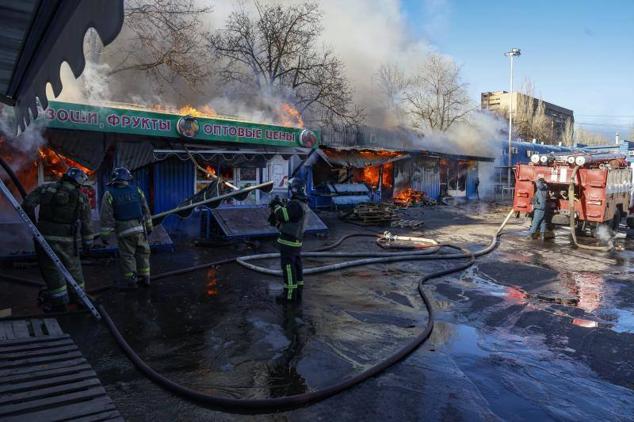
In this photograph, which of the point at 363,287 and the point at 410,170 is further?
the point at 410,170

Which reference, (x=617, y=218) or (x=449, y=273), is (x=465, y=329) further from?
(x=617, y=218)

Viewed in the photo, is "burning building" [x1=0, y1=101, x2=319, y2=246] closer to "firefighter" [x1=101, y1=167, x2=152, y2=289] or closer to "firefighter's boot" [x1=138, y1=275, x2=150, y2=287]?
"firefighter" [x1=101, y1=167, x2=152, y2=289]

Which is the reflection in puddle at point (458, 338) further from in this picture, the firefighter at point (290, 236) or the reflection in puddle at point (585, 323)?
the firefighter at point (290, 236)

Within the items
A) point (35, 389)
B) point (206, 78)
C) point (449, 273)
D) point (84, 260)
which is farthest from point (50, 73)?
point (206, 78)

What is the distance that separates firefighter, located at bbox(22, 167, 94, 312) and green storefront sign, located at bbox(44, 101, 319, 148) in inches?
174

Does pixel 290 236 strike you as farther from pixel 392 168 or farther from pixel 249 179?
pixel 392 168

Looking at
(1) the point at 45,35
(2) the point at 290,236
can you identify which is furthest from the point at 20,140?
(1) the point at 45,35

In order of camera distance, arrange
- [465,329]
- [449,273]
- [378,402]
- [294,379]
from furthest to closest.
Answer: [449,273] < [465,329] < [294,379] < [378,402]

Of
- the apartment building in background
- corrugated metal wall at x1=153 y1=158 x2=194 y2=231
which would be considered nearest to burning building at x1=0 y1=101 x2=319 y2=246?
corrugated metal wall at x1=153 y1=158 x2=194 y2=231

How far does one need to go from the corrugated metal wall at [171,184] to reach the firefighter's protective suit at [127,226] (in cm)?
531

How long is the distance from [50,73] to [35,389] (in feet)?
7.16

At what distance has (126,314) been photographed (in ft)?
18.3

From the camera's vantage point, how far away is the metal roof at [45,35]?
181 centimetres

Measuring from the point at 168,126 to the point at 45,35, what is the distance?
833 cm
